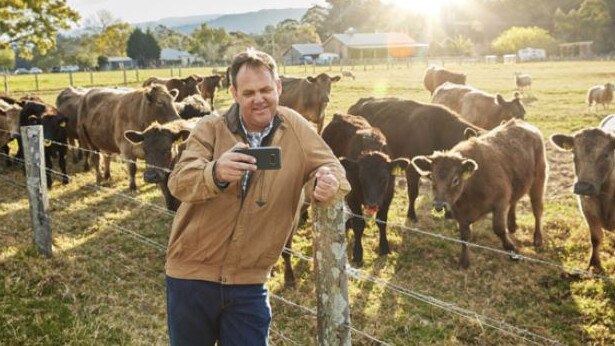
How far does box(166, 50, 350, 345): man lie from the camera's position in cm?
262

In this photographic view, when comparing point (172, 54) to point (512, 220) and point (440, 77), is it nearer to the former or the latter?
point (440, 77)

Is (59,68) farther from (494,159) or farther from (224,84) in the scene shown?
(494,159)

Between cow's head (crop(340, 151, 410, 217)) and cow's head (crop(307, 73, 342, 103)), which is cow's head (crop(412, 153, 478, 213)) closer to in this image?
cow's head (crop(340, 151, 410, 217))

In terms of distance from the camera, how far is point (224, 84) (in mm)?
34125

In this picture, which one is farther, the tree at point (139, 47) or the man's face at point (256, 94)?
the tree at point (139, 47)

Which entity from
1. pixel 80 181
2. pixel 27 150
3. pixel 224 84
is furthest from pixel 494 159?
pixel 224 84

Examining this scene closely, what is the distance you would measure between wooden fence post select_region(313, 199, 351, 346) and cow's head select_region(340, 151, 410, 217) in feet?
11.1

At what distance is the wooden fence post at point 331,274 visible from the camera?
2.75 metres

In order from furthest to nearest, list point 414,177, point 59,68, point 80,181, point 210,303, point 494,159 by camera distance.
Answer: point 59,68 → point 80,181 → point 414,177 → point 494,159 → point 210,303

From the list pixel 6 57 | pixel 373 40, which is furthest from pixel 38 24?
pixel 373 40

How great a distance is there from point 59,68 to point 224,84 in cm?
7338

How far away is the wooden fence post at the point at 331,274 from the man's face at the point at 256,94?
0.55 meters

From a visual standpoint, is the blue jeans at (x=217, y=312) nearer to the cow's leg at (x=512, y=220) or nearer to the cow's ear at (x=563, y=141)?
the cow's ear at (x=563, y=141)

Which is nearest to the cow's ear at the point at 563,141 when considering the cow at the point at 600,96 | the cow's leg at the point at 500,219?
the cow's leg at the point at 500,219
